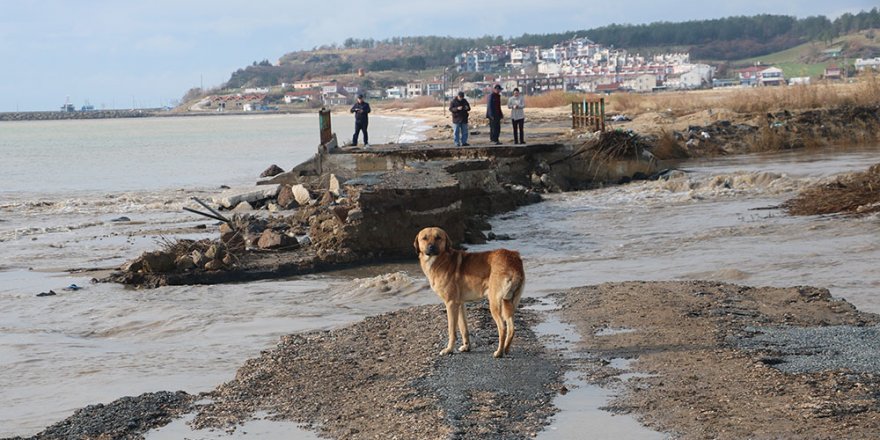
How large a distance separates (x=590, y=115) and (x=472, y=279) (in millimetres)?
27056

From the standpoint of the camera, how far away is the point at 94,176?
42.4 m

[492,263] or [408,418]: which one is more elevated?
[492,263]

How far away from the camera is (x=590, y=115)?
3497 cm

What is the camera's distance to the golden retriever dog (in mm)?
8312

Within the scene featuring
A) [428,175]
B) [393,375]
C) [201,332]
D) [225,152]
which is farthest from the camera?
[225,152]

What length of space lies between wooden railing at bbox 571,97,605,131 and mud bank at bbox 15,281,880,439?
2178cm

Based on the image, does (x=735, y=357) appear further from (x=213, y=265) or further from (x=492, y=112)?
(x=492, y=112)

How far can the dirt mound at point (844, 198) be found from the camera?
1789 centimetres

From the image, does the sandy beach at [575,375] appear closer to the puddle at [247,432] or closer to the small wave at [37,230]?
the puddle at [247,432]

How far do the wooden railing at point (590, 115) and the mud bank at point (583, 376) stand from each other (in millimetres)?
21785

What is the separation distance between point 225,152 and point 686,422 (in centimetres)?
5459

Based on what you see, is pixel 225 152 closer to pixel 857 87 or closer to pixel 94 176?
pixel 94 176

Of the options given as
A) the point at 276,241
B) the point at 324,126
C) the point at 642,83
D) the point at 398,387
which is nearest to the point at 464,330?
the point at 398,387

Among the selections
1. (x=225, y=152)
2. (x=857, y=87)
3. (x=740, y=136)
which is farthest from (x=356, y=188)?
(x=225, y=152)
